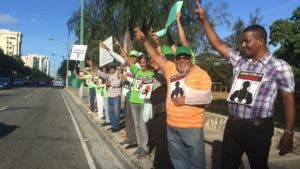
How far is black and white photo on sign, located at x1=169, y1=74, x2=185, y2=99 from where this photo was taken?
5641 millimetres

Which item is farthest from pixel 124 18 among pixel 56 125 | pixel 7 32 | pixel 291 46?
pixel 7 32

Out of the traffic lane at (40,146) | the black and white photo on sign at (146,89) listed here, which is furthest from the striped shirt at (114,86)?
the black and white photo on sign at (146,89)

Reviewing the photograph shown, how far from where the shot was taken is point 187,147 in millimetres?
5680

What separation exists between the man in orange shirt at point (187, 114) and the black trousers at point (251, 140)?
0.62 meters

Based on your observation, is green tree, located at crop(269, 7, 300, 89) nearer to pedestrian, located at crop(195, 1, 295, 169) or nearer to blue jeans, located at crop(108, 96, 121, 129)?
blue jeans, located at crop(108, 96, 121, 129)

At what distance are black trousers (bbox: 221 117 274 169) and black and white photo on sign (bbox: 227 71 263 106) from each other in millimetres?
198

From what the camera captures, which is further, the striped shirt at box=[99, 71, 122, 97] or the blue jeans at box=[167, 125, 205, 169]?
the striped shirt at box=[99, 71, 122, 97]

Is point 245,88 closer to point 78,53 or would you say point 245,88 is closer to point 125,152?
point 125,152

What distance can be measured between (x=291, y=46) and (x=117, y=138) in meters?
30.3

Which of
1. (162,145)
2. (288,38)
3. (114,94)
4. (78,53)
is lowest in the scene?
(162,145)

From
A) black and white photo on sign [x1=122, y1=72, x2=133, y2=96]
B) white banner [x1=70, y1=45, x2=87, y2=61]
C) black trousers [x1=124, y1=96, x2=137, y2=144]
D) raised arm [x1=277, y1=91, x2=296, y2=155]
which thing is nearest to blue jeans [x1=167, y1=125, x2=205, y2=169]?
raised arm [x1=277, y1=91, x2=296, y2=155]

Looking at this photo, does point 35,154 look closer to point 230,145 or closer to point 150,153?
point 150,153

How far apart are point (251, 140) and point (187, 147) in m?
1.06

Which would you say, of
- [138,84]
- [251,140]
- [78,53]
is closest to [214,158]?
[138,84]
